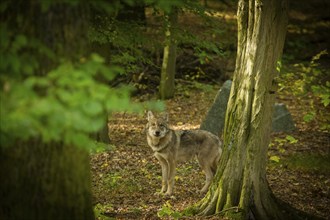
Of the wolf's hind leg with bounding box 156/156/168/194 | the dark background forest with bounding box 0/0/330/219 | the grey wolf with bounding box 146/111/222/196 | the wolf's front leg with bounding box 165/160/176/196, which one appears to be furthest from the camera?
the grey wolf with bounding box 146/111/222/196

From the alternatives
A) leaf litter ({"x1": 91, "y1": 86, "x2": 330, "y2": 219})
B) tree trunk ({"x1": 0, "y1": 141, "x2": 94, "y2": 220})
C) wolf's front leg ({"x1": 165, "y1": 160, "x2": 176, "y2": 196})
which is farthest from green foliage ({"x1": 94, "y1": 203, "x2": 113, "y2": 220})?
tree trunk ({"x1": 0, "y1": 141, "x2": 94, "y2": 220})

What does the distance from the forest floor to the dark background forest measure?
0.03 metres

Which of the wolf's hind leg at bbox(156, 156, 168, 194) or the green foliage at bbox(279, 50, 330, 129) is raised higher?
the green foliage at bbox(279, 50, 330, 129)

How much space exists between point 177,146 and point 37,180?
18.3 feet

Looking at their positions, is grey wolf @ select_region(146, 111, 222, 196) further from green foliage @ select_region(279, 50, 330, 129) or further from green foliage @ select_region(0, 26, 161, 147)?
green foliage @ select_region(0, 26, 161, 147)

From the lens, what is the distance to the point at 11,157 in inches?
169

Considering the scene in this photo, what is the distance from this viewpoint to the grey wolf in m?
9.44

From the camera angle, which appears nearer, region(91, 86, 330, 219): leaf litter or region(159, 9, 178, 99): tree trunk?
region(91, 86, 330, 219): leaf litter

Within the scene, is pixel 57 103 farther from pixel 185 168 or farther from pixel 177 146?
pixel 185 168

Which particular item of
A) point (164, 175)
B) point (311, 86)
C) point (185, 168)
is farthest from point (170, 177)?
point (311, 86)

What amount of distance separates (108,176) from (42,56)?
20.6ft

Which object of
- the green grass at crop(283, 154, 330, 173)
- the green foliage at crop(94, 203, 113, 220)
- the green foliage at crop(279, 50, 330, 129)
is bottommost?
the green foliage at crop(94, 203, 113, 220)

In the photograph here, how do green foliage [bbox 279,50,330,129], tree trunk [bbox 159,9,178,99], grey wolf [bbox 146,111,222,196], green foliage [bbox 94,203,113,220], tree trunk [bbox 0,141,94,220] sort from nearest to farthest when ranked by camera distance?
tree trunk [bbox 0,141,94,220] → green foliage [bbox 279,50,330,129] → green foliage [bbox 94,203,113,220] → grey wolf [bbox 146,111,222,196] → tree trunk [bbox 159,9,178,99]

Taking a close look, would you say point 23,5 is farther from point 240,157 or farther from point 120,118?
point 120,118
